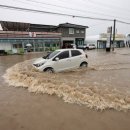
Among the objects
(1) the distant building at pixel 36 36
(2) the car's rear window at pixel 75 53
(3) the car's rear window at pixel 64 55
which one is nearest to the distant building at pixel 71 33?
(1) the distant building at pixel 36 36

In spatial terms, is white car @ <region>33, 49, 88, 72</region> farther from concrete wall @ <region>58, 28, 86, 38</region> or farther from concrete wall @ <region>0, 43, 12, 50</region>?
concrete wall @ <region>58, 28, 86, 38</region>

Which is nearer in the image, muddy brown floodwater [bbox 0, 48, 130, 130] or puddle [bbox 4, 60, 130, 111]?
muddy brown floodwater [bbox 0, 48, 130, 130]

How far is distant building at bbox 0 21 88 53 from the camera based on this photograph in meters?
31.8

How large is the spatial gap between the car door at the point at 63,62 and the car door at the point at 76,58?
38 centimetres

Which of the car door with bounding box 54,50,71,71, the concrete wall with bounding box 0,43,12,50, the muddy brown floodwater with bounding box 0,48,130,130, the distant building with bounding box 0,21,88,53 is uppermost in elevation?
the distant building with bounding box 0,21,88,53

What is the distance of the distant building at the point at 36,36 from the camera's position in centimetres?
3177

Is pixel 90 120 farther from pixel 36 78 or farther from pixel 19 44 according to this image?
pixel 19 44

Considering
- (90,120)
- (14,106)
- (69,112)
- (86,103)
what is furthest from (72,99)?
(14,106)

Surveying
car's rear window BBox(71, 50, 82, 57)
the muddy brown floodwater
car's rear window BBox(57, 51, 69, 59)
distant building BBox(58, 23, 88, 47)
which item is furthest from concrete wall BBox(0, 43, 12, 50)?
the muddy brown floodwater

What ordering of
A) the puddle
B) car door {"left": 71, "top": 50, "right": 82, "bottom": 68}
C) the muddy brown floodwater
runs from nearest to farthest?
the muddy brown floodwater → the puddle → car door {"left": 71, "top": 50, "right": 82, "bottom": 68}

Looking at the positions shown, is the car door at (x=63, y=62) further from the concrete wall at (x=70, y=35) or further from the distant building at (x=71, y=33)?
the concrete wall at (x=70, y=35)

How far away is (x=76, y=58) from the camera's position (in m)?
12.2

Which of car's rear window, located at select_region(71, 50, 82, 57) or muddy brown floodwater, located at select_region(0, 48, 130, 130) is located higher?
car's rear window, located at select_region(71, 50, 82, 57)

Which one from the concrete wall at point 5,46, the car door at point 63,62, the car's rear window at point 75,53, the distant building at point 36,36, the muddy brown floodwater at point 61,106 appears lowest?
the muddy brown floodwater at point 61,106
